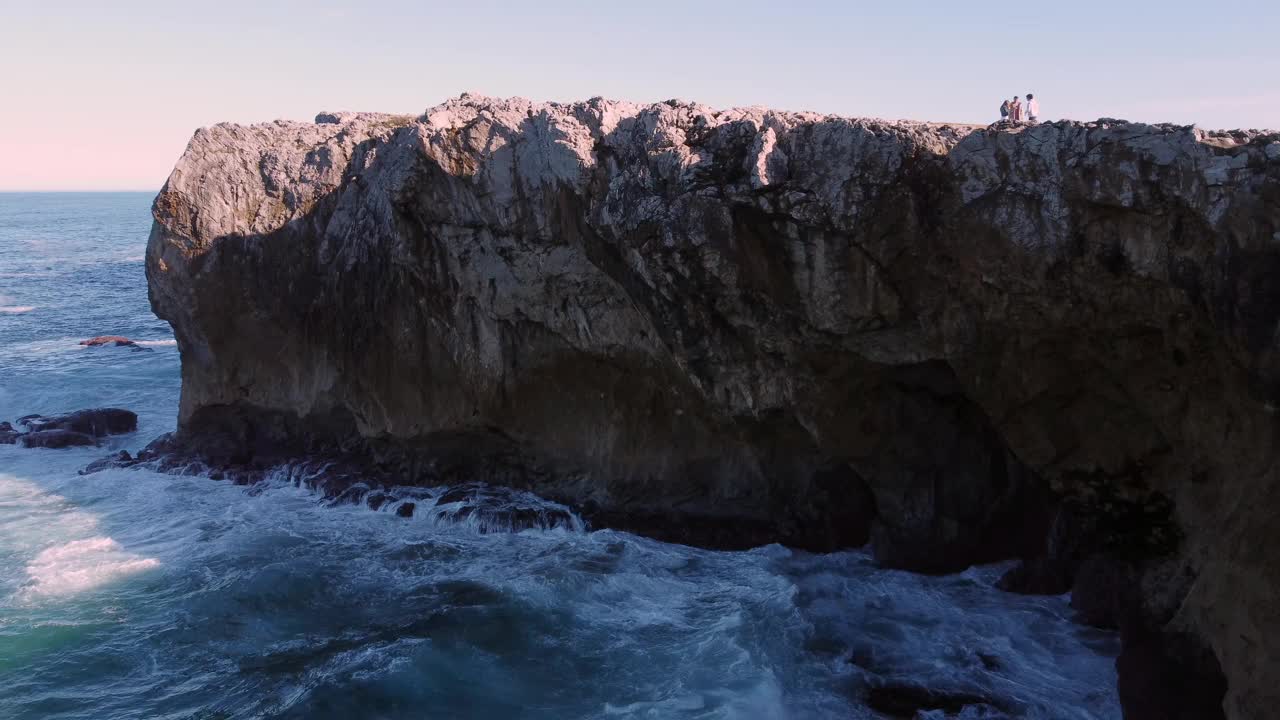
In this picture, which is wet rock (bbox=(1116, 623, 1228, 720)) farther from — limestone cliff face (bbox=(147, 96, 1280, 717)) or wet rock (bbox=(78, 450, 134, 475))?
wet rock (bbox=(78, 450, 134, 475))

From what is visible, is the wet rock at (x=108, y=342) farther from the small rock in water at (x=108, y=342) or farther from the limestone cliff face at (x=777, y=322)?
the limestone cliff face at (x=777, y=322)

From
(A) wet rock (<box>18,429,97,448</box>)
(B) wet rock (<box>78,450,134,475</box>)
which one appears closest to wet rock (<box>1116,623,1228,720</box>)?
(B) wet rock (<box>78,450,134,475</box>)

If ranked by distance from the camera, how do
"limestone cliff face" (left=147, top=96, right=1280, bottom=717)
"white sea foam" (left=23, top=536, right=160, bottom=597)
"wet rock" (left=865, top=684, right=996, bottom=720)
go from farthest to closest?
"white sea foam" (left=23, top=536, right=160, bottom=597) → "wet rock" (left=865, top=684, right=996, bottom=720) → "limestone cliff face" (left=147, top=96, right=1280, bottom=717)

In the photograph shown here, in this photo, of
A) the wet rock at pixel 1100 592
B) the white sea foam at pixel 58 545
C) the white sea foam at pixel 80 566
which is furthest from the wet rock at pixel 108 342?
the wet rock at pixel 1100 592

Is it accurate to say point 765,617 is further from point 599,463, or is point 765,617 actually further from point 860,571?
point 599,463

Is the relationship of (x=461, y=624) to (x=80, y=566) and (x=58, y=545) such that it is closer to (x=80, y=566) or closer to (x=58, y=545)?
(x=80, y=566)

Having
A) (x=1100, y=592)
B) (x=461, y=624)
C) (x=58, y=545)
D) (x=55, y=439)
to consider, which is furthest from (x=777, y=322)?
(x=55, y=439)

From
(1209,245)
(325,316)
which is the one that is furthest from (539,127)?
(1209,245)
